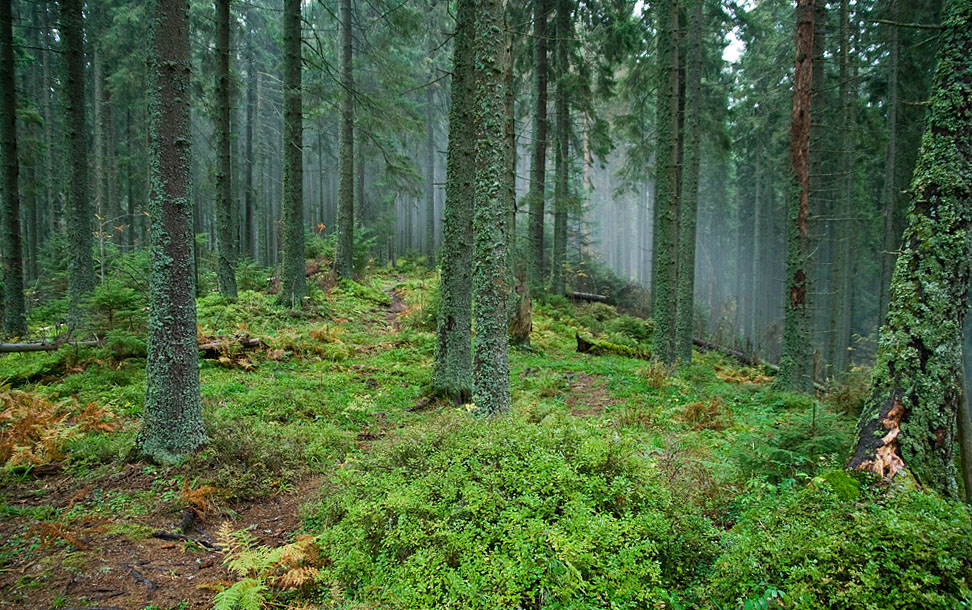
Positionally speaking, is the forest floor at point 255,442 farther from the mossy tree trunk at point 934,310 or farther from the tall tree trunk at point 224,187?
the tall tree trunk at point 224,187

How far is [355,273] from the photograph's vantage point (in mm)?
17641

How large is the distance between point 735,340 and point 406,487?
18706 millimetres

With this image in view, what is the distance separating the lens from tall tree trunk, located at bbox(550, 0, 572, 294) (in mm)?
15617

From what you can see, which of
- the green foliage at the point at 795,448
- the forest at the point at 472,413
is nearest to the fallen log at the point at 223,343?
the forest at the point at 472,413

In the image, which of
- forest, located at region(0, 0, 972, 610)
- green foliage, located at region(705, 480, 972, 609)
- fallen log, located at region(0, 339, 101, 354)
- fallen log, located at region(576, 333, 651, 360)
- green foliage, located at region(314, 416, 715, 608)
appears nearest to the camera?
green foliage, located at region(705, 480, 972, 609)

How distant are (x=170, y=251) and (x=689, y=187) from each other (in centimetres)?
1203

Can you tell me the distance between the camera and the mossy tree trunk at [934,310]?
12.7 ft

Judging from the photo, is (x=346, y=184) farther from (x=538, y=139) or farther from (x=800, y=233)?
(x=800, y=233)

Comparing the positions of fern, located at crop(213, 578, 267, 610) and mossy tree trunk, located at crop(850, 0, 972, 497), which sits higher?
mossy tree trunk, located at crop(850, 0, 972, 497)

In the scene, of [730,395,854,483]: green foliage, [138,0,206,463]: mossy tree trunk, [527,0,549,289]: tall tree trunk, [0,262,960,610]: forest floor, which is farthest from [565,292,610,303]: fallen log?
[138,0,206,463]: mossy tree trunk

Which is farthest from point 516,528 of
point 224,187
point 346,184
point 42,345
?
point 346,184

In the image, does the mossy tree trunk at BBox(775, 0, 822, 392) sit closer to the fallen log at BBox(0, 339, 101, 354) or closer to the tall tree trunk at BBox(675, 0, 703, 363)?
the tall tree trunk at BBox(675, 0, 703, 363)

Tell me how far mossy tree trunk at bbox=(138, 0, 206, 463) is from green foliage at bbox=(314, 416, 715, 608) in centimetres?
220

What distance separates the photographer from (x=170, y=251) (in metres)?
5.07
